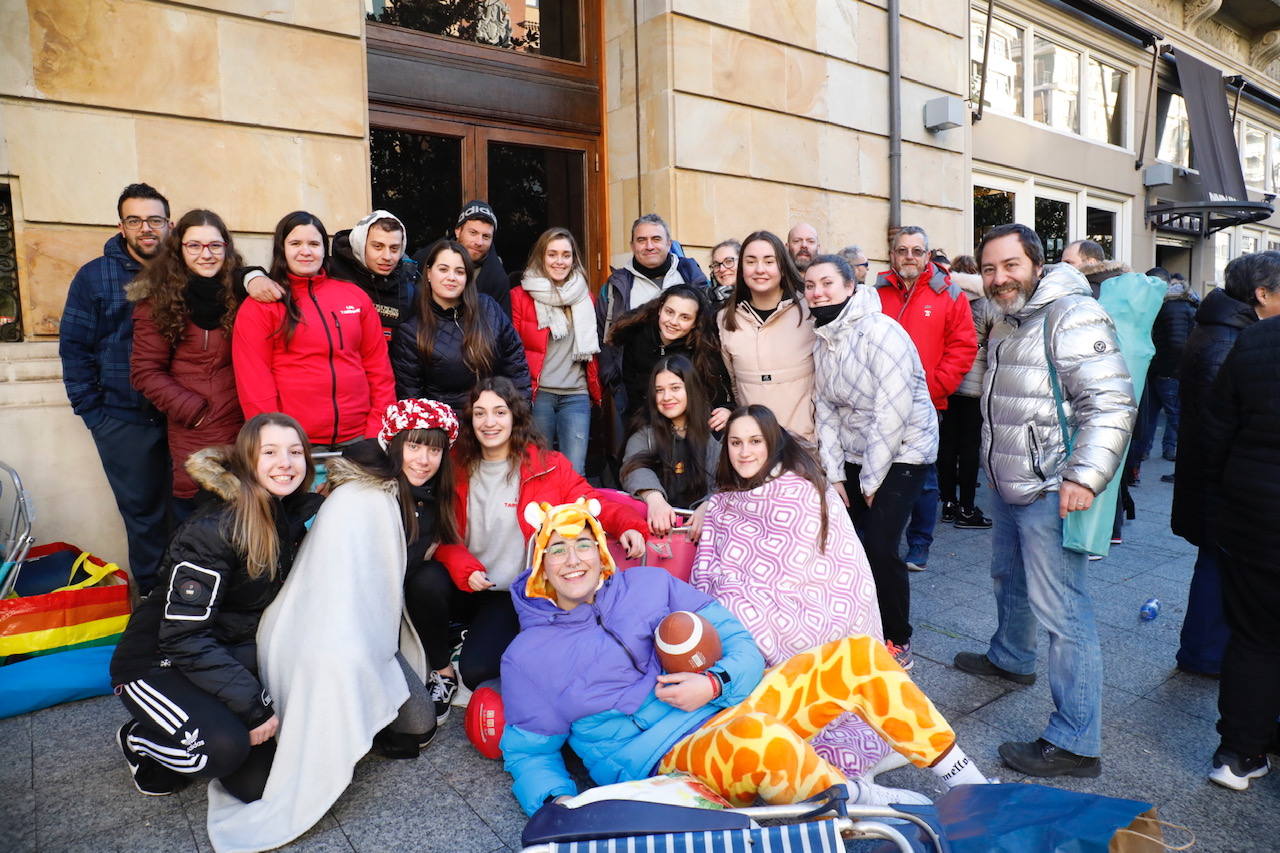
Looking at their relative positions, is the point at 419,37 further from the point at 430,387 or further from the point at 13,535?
the point at 13,535

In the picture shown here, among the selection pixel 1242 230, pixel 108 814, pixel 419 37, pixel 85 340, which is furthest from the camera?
pixel 1242 230

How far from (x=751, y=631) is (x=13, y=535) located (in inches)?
154

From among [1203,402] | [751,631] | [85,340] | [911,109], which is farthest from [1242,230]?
[85,340]

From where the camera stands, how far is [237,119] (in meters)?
5.15

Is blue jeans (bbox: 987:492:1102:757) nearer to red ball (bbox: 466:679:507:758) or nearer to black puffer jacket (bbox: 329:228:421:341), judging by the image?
red ball (bbox: 466:679:507:758)

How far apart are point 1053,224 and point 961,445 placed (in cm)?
815

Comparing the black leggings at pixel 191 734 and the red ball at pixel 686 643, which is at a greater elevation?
the red ball at pixel 686 643

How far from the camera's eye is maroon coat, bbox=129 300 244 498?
4.07m

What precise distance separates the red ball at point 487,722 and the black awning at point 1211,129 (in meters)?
16.7

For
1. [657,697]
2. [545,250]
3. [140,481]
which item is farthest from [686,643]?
[140,481]

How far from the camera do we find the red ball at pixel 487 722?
3.23 meters

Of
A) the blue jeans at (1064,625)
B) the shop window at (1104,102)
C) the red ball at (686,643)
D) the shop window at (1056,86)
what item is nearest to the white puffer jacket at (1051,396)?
the blue jeans at (1064,625)

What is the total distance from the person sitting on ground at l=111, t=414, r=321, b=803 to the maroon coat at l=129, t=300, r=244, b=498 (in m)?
1.26

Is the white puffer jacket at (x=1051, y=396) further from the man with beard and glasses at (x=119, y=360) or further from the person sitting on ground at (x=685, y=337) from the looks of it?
the man with beard and glasses at (x=119, y=360)
